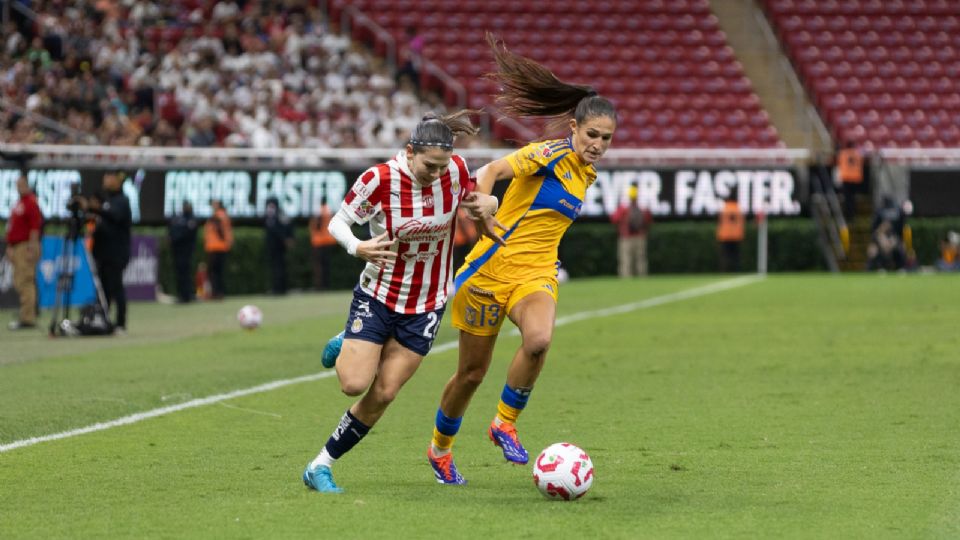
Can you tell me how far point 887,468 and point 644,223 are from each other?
24.4 m

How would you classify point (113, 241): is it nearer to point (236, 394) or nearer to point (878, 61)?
point (236, 394)

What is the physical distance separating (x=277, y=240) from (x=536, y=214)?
21.3 m

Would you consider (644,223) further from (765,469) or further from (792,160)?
(765,469)

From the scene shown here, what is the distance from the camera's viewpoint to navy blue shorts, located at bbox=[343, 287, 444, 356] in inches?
318

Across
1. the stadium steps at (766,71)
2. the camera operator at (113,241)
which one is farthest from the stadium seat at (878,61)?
the camera operator at (113,241)

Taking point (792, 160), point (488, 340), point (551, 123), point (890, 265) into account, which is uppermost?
point (551, 123)

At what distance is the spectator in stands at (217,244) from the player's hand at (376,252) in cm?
2164

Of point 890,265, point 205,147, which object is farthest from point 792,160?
point 205,147

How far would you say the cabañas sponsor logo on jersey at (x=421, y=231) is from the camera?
8086 millimetres

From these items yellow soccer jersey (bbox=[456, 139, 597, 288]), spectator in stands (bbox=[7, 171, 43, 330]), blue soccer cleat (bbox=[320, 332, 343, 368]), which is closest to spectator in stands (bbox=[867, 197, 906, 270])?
spectator in stands (bbox=[7, 171, 43, 330])

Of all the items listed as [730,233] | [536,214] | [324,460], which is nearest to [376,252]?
[324,460]

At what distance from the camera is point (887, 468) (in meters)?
8.89

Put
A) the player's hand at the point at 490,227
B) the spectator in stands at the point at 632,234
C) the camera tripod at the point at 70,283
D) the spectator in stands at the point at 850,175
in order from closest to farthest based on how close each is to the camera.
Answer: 1. the player's hand at the point at 490,227
2. the camera tripod at the point at 70,283
3. the spectator in stands at the point at 632,234
4. the spectator in stands at the point at 850,175

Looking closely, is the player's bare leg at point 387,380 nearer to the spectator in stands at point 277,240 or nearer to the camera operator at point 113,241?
Answer: the camera operator at point 113,241
